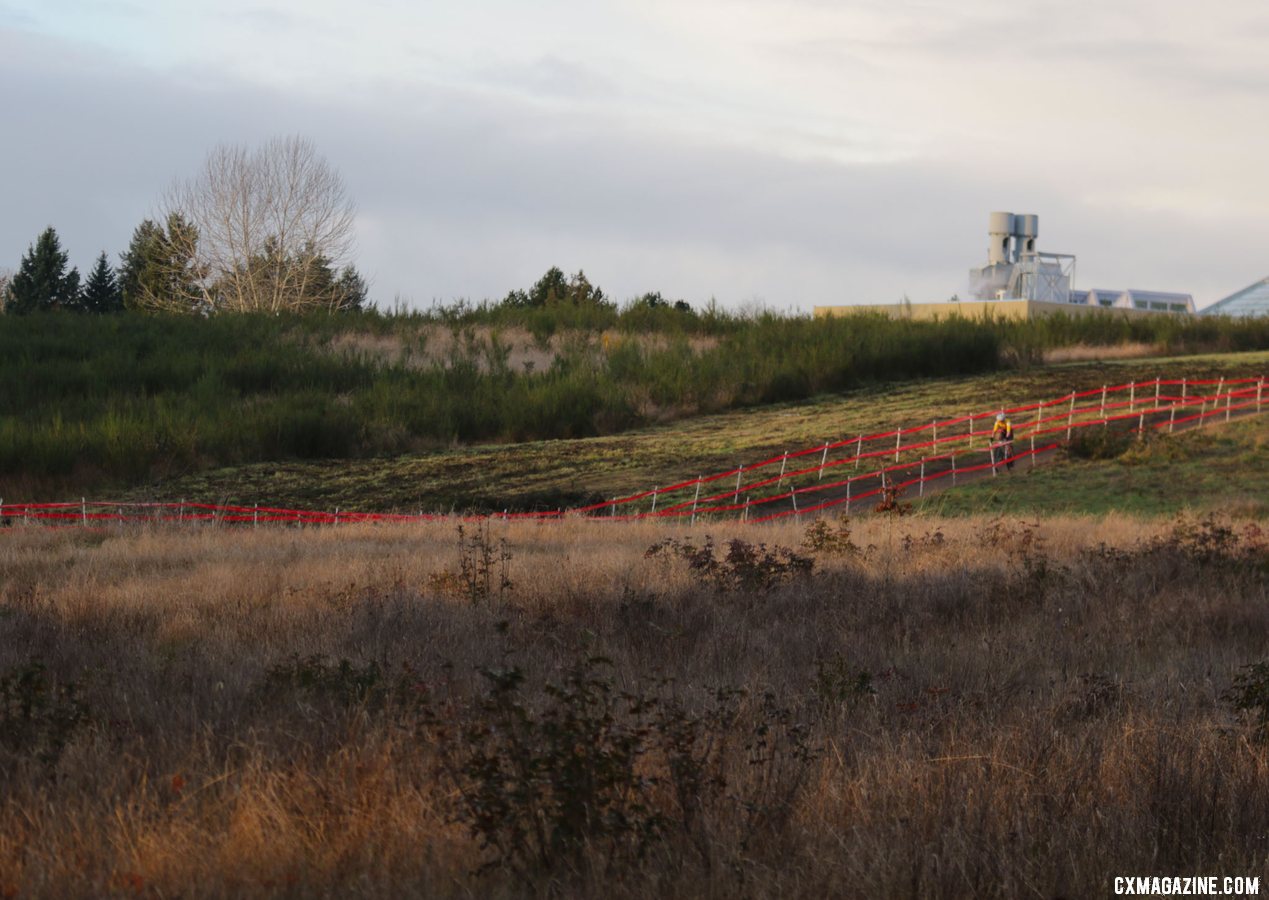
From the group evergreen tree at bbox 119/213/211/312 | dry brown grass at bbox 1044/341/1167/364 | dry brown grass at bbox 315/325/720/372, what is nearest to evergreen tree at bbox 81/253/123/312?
evergreen tree at bbox 119/213/211/312

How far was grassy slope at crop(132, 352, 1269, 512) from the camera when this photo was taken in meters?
30.8

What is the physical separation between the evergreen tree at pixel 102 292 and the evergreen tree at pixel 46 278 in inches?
30.5

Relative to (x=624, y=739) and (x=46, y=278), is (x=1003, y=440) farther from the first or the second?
(x=46, y=278)

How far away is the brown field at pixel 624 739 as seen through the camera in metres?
5.63

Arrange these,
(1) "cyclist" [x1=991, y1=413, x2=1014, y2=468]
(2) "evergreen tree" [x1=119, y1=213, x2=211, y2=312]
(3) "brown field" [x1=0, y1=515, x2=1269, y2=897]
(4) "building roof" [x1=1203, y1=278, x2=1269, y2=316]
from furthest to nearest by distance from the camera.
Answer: (4) "building roof" [x1=1203, y1=278, x2=1269, y2=316] → (2) "evergreen tree" [x1=119, y1=213, x2=211, y2=312] → (1) "cyclist" [x1=991, y1=413, x2=1014, y2=468] → (3) "brown field" [x1=0, y1=515, x2=1269, y2=897]

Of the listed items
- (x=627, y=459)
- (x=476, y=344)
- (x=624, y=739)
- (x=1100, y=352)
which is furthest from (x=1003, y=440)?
(x=624, y=739)

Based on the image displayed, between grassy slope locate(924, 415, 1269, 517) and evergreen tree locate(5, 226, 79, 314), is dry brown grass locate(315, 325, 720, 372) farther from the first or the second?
evergreen tree locate(5, 226, 79, 314)

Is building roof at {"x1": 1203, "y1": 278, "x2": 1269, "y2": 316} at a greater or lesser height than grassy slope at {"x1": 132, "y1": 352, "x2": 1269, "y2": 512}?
greater

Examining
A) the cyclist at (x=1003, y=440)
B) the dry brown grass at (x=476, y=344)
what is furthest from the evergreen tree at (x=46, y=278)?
the cyclist at (x=1003, y=440)

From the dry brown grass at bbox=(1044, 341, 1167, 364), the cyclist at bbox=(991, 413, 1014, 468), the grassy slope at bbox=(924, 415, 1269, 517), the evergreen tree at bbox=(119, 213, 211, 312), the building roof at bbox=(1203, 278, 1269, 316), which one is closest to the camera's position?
the grassy slope at bbox=(924, 415, 1269, 517)

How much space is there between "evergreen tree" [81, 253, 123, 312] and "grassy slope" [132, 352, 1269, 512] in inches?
2086

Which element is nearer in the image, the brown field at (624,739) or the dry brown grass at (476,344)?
the brown field at (624,739)

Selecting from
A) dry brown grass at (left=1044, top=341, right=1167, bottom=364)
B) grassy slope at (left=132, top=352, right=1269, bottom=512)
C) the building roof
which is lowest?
grassy slope at (left=132, top=352, right=1269, bottom=512)

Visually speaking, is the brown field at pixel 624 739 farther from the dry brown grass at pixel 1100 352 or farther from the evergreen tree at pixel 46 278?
the evergreen tree at pixel 46 278
